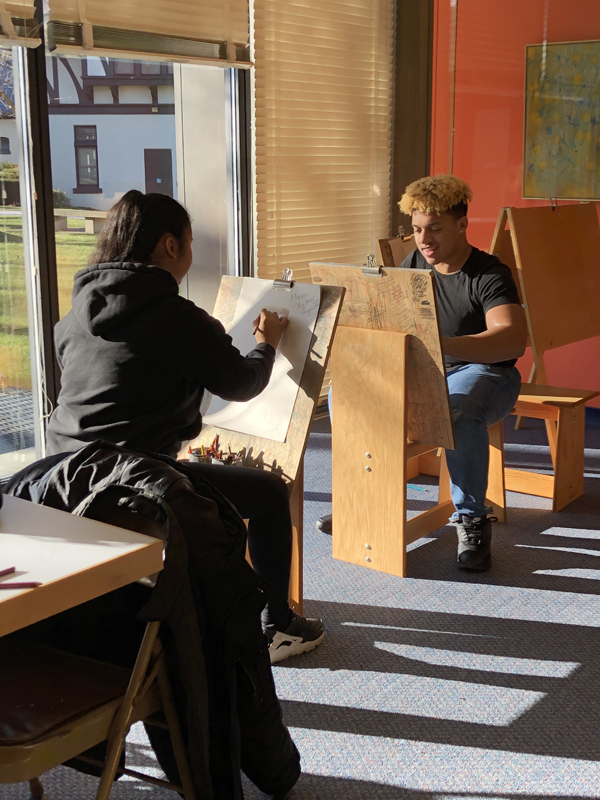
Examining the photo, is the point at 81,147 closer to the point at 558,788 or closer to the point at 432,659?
the point at 432,659

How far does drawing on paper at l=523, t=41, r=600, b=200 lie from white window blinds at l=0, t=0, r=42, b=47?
288cm

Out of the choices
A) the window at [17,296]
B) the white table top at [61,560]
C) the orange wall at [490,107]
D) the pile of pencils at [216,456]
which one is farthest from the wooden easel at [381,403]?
the orange wall at [490,107]

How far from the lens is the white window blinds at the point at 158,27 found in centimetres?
332

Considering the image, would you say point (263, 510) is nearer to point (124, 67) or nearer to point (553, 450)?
point (553, 450)

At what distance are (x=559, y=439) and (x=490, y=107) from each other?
2474mm

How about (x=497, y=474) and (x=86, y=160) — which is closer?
(x=497, y=474)

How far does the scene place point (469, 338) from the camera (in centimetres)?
289

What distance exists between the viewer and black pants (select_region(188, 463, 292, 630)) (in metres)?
2.13

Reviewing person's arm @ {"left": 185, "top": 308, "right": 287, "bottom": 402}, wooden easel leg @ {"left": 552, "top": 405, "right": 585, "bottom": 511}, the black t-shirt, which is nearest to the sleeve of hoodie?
person's arm @ {"left": 185, "top": 308, "right": 287, "bottom": 402}

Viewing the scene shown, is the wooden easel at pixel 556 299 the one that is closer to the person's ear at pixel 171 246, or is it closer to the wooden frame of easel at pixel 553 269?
the wooden frame of easel at pixel 553 269

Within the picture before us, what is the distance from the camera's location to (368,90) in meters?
5.01

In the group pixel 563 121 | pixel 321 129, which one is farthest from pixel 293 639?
pixel 563 121

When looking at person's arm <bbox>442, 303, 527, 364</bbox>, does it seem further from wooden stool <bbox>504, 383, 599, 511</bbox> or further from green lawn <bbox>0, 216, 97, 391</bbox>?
green lawn <bbox>0, 216, 97, 391</bbox>

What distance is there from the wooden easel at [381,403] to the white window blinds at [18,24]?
1.34 m
